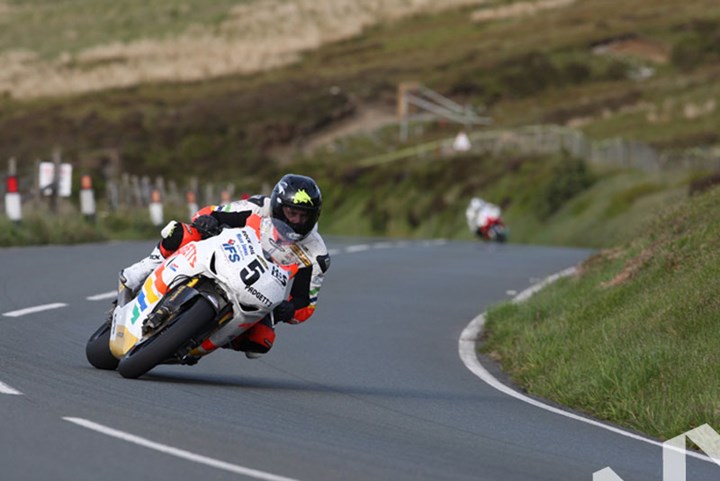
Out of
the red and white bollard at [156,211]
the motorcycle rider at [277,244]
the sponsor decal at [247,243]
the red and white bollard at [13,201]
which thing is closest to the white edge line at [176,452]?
the sponsor decal at [247,243]

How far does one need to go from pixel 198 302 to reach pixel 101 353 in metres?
0.97

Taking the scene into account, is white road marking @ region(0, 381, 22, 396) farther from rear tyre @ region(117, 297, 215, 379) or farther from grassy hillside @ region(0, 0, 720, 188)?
grassy hillside @ region(0, 0, 720, 188)

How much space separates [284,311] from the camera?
37.8ft

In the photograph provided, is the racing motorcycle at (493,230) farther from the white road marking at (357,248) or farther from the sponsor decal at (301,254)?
the sponsor decal at (301,254)

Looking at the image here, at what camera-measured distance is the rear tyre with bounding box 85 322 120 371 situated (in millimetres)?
11531

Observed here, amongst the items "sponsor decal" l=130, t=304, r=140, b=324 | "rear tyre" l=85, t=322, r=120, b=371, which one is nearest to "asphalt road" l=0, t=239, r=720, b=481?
"rear tyre" l=85, t=322, r=120, b=371

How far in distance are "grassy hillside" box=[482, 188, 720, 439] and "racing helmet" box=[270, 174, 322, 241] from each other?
2439 millimetres

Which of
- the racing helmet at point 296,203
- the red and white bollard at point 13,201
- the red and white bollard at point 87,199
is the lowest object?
the red and white bollard at point 87,199

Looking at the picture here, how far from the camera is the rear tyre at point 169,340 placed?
35.8 ft

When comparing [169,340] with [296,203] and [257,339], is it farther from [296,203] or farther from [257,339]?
[296,203]

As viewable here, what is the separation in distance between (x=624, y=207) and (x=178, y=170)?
33.3 meters

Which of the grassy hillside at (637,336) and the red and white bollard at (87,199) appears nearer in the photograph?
the grassy hillside at (637,336)

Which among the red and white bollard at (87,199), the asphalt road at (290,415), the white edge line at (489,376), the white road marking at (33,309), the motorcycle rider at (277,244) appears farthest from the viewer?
the red and white bollard at (87,199)

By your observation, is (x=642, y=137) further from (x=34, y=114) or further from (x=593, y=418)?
(x=593, y=418)
